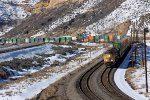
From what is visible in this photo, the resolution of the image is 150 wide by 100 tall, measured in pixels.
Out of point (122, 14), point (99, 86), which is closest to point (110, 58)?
point (99, 86)

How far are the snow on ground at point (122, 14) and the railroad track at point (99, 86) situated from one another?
10217 cm

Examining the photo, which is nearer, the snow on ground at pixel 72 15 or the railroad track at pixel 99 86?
the railroad track at pixel 99 86

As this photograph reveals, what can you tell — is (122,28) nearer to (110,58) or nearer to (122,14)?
(122,14)

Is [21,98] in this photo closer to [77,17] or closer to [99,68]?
[99,68]

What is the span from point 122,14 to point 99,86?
402ft

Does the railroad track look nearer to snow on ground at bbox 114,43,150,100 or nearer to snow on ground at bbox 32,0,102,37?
snow on ground at bbox 114,43,150,100

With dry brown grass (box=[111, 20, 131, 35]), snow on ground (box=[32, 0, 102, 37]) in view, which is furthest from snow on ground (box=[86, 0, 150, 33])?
snow on ground (box=[32, 0, 102, 37])

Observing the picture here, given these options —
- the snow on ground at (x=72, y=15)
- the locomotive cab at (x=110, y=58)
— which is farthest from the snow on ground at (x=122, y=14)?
the locomotive cab at (x=110, y=58)

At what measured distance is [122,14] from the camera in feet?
506

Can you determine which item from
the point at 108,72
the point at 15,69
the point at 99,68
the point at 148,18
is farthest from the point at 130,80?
the point at 148,18

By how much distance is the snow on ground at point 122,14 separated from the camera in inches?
5842

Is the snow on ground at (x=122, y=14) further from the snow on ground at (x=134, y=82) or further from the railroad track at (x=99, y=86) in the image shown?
the railroad track at (x=99, y=86)

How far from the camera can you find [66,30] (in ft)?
512

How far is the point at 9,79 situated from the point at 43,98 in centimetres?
1433
